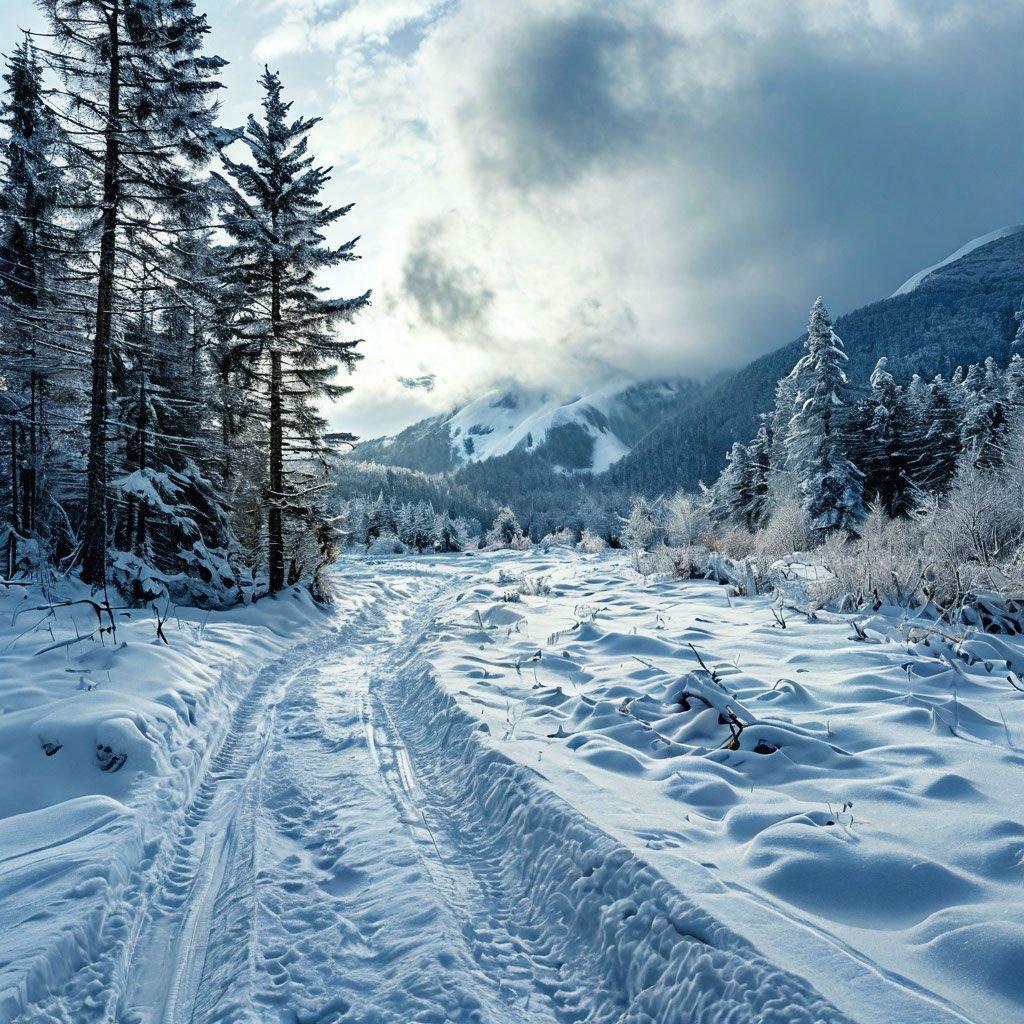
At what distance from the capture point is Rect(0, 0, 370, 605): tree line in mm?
10086

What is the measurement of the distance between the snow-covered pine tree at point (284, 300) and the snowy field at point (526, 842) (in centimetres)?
891

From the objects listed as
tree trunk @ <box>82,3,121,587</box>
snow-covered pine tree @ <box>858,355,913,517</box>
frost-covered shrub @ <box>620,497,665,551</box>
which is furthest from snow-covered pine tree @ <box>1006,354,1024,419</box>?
tree trunk @ <box>82,3,121,587</box>

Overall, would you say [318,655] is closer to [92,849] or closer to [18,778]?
[18,778]

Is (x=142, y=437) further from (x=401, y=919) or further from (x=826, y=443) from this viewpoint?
(x=826, y=443)

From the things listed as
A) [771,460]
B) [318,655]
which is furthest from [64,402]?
[771,460]

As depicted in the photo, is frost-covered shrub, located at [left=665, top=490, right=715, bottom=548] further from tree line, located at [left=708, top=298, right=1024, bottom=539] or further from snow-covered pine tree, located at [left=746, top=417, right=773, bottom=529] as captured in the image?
snow-covered pine tree, located at [left=746, top=417, right=773, bottom=529]

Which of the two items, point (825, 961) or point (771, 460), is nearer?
point (825, 961)

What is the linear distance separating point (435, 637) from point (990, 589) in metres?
8.74

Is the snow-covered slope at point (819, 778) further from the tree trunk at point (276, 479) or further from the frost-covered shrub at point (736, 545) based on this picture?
the frost-covered shrub at point (736, 545)

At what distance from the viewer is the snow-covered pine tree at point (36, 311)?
10.3 meters

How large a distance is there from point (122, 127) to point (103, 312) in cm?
344

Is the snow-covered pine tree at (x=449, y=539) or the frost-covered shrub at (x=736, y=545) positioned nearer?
the frost-covered shrub at (x=736, y=545)

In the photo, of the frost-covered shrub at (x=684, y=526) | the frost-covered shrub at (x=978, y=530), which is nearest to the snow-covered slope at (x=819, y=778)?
the frost-covered shrub at (x=978, y=530)

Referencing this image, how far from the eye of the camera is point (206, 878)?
11.5 ft
